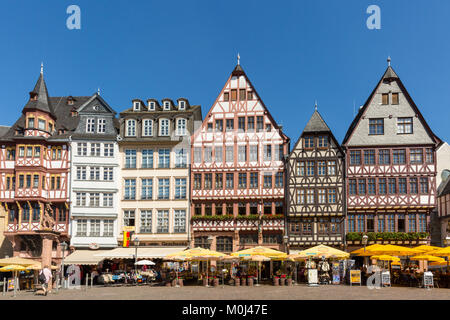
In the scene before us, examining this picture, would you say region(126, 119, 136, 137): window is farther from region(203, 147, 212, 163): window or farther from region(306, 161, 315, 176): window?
→ region(306, 161, 315, 176): window

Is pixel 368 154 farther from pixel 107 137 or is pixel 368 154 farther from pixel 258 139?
pixel 107 137

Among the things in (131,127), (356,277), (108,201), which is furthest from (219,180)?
(356,277)

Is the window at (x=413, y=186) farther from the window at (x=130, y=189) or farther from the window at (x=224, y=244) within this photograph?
the window at (x=130, y=189)

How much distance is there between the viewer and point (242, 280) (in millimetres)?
32406

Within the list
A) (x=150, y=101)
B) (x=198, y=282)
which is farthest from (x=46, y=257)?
(x=150, y=101)

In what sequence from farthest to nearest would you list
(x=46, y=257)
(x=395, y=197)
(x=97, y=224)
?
(x=97, y=224)
(x=395, y=197)
(x=46, y=257)

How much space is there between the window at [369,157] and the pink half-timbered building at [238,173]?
608 cm

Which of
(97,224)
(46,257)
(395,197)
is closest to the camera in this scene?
(46,257)

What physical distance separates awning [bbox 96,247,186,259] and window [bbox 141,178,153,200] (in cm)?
413

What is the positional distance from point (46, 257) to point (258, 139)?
18.6m

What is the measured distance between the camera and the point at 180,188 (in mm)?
43750

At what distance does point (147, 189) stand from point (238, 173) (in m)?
7.54

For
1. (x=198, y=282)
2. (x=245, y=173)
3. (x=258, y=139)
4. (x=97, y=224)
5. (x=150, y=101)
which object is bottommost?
(x=198, y=282)

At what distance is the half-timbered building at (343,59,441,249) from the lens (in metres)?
40.4
